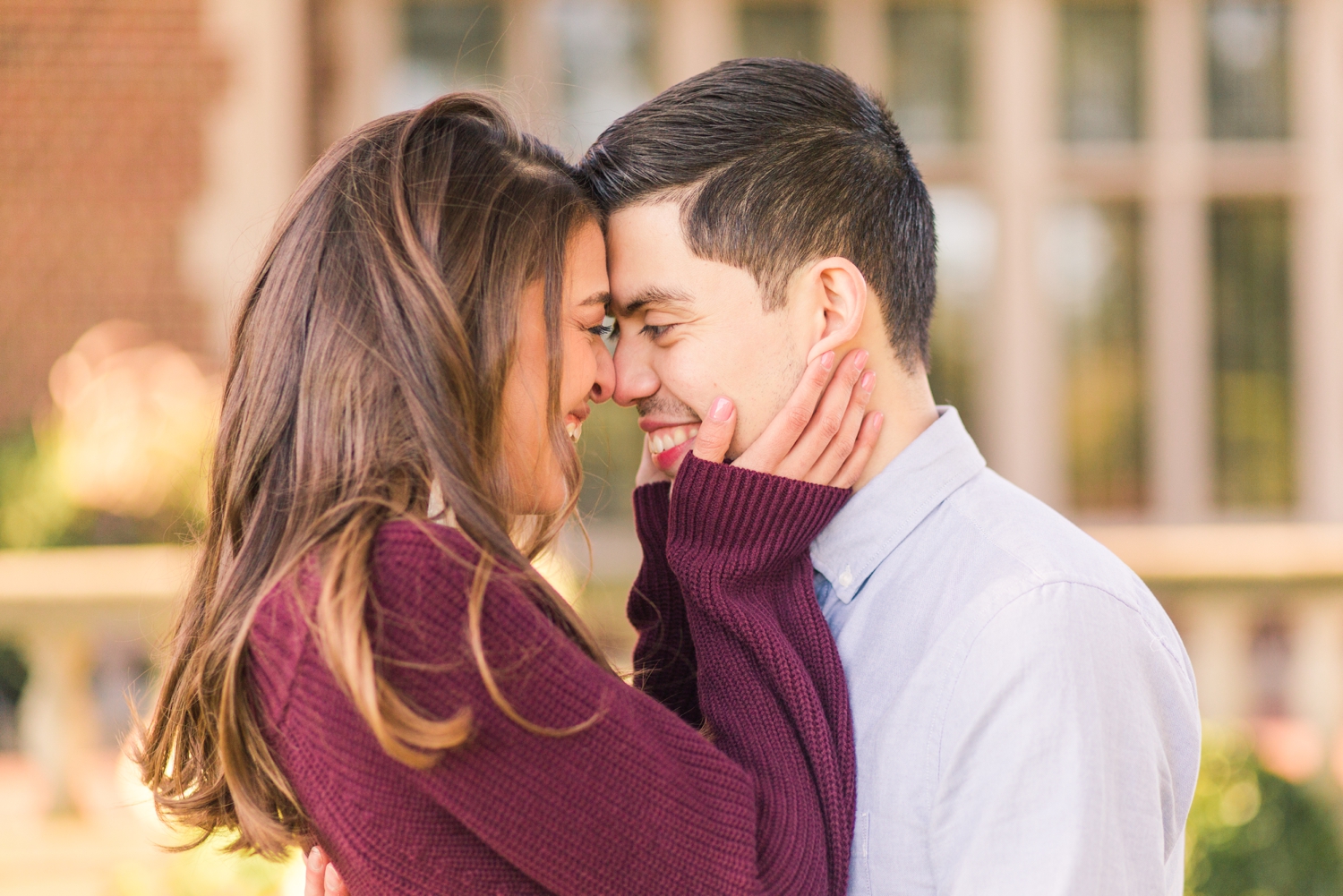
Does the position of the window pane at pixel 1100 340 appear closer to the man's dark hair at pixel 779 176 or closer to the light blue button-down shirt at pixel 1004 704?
the man's dark hair at pixel 779 176

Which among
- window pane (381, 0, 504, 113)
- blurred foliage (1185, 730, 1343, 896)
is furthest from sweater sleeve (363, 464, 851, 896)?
window pane (381, 0, 504, 113)

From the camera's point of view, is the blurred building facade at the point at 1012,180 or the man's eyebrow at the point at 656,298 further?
the blurred building facade at the point at 1012,180

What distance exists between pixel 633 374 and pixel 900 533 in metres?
0.51

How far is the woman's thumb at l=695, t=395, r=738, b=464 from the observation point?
180 centimetres

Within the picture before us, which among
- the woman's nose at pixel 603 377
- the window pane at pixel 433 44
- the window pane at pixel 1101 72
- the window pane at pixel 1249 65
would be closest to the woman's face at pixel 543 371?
the woman's nose at pixel 603 377

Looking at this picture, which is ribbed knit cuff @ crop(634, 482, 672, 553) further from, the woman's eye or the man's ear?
the man's ear

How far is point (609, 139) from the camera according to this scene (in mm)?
2000

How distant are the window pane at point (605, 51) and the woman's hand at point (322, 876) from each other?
4203 millimetres

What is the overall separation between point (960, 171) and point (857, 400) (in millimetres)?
3874

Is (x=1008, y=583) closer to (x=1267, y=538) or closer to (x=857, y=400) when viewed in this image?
(x=857, y=400)

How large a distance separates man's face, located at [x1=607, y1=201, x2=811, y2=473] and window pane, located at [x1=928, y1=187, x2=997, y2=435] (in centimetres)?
357

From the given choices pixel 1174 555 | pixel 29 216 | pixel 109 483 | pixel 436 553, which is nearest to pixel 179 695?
pixel 436 553

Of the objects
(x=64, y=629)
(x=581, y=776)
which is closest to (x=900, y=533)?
(x=581, y=776)

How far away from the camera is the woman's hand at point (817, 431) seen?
69.5 inches
